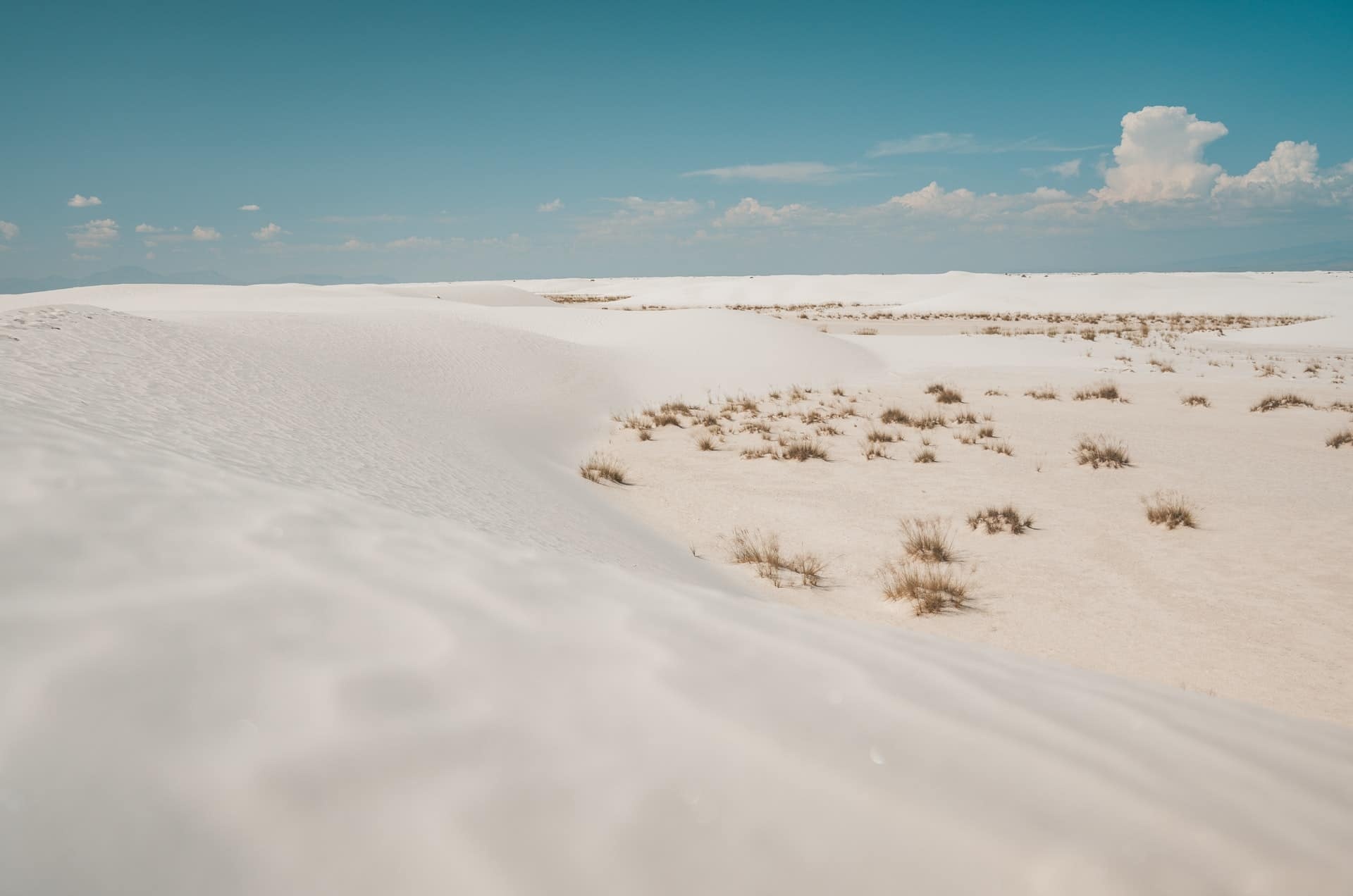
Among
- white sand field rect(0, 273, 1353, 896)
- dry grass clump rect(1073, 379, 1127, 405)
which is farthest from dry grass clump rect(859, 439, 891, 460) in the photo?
dry grass clump rect(1073, 379, 1127, 405)

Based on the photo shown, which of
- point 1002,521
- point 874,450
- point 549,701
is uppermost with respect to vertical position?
point 549,701

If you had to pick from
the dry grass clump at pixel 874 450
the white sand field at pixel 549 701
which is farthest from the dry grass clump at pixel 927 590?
the dry grass clump at pixel 874 450

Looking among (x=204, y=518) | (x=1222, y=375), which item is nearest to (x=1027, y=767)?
(x=204, y=518)

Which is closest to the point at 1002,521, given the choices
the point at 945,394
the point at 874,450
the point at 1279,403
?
the point at 874,450

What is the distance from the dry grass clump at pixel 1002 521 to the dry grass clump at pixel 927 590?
1.23 m

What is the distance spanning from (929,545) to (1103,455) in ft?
13.0

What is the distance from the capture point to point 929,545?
200 inches

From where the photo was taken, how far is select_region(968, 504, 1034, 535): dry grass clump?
5.73m

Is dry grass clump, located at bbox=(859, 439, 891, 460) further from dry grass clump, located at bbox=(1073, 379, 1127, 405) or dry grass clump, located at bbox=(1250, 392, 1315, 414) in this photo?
dry grass clump, located at bbox=(1250, 392, 1315, 414)

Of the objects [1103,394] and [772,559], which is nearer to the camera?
[772,559]

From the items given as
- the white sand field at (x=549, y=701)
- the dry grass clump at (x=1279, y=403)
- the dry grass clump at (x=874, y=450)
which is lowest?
the dry grass clump at (x=874, y=450)

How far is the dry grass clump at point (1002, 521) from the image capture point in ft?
18.8

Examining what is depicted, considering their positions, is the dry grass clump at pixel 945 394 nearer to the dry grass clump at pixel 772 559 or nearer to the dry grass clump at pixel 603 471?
the dry grass clump at pixel 603 471

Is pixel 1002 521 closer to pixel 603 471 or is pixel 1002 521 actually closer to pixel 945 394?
pixel 603 471
